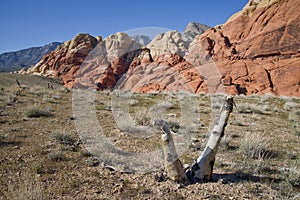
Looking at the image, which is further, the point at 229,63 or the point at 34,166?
the point at 229,63

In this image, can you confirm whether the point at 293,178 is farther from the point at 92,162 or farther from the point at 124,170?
the point at 92,162

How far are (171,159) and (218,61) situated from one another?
4858 cm

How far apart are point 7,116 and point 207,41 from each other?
5212 centimetres

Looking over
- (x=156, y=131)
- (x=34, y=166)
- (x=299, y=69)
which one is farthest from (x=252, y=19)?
(x=34, y=166)

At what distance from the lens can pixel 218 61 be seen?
4853 centimetres

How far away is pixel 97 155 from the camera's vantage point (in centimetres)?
489

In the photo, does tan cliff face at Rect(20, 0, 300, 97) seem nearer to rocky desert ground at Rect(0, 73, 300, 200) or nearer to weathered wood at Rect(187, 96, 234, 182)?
rocky desert ground at Rect(0, 73, 300, 200)

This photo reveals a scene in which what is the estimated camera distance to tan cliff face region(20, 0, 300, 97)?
131ft

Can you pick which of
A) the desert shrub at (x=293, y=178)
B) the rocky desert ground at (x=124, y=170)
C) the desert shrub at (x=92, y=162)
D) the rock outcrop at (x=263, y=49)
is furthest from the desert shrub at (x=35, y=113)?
the rock outcrop at (x=263, y=49)

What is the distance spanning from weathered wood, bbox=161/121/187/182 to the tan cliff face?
97.0 feet

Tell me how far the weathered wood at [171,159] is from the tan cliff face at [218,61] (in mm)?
29569

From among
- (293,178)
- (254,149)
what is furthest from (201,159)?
(254,149)

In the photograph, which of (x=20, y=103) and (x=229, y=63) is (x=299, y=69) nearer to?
(x=229, y=63)

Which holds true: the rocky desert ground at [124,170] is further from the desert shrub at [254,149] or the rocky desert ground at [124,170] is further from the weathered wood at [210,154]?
the weathered wood at [210,154]
